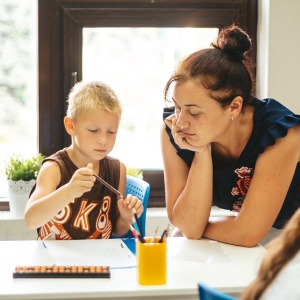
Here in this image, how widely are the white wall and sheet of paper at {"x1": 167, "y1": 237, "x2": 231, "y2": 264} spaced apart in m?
1.34

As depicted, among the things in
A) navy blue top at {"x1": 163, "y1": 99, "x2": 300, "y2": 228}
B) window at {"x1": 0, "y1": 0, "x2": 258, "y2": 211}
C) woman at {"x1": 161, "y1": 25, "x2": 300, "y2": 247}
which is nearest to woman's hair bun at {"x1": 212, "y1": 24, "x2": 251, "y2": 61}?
woman at {"x1": 161, "y1": 25, "x2": 300, "y2": 247}

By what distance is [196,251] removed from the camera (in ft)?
6.08

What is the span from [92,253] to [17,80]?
5.50 feet

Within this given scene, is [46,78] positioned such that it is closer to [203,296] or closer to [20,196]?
[20,196]

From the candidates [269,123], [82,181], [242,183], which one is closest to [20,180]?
[82,181]

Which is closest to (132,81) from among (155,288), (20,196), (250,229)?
(20,196)

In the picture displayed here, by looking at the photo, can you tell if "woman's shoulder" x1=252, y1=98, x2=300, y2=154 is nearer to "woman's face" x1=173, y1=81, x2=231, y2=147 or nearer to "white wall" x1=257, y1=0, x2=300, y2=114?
"woman's face" x1=173, y1=81, x2=231, y2=147

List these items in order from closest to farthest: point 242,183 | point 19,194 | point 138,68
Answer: point 242,183
point 19,194
point 138,68

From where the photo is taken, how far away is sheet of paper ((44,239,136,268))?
173 centimetres

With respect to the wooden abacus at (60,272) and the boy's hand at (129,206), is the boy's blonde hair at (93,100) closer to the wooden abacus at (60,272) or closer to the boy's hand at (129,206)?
the boy's hand at (129,206)

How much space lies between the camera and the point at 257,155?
1.98 m

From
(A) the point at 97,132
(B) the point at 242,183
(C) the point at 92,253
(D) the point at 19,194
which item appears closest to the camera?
(C) the point at 92,253

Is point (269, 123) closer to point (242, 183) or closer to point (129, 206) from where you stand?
point (242, 183)

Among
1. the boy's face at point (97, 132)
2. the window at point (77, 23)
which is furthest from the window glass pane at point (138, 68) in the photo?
the boy's face at point (97, 132)
